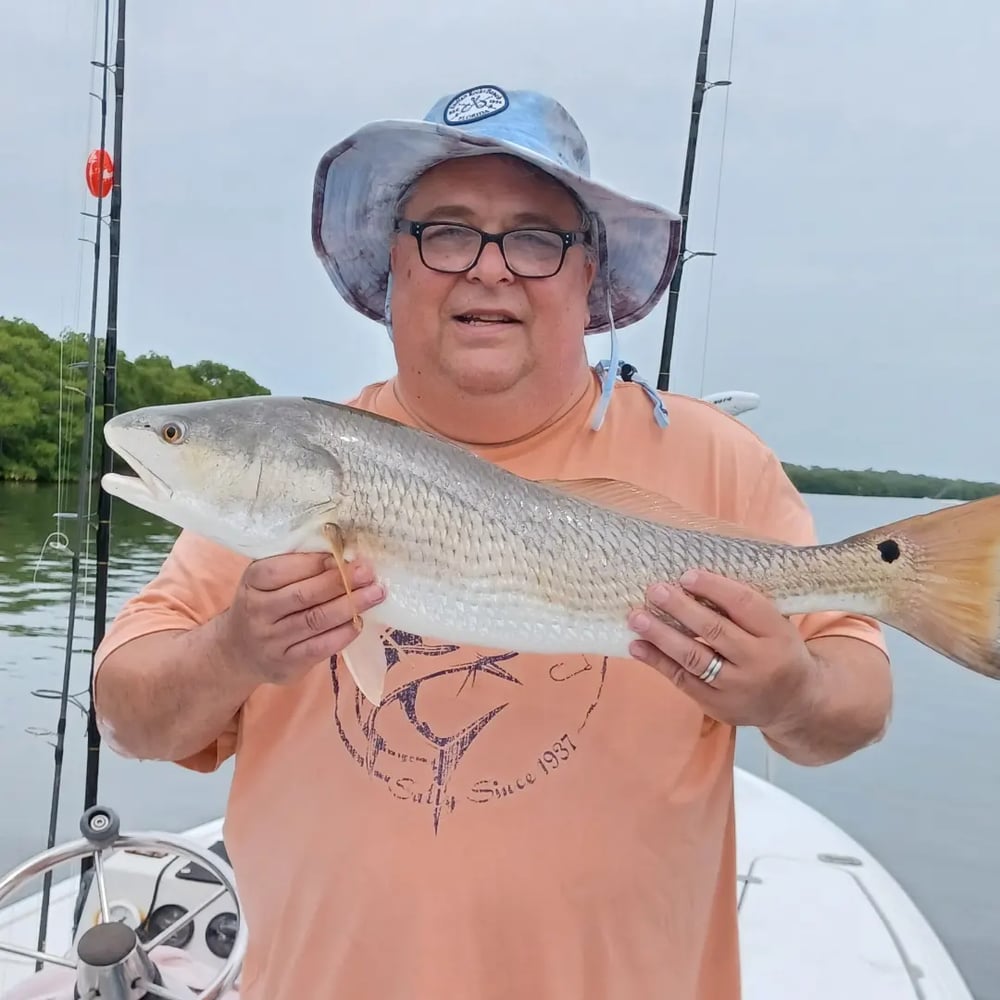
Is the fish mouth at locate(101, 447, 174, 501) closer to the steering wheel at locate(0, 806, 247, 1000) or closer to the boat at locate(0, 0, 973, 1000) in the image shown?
the steering wheel at locate(0, 806, 247, 1000)

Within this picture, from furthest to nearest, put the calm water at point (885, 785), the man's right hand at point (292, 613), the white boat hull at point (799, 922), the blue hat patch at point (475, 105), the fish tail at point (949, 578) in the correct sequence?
the calm water at point (885, 785)
the white boat hull at point (799, 922)
the blue hat patch at point (475, 105)
the fish tail at point (949, 578)
the man's right hand at point (292, 613)

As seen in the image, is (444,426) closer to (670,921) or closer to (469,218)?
(469,218)

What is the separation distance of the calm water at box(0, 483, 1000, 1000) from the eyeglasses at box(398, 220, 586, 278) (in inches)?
105

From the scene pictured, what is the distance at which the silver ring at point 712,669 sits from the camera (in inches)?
61.4

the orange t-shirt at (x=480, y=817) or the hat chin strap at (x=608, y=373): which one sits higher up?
the hat chin strap at (x=608, y=373)

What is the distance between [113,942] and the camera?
2279 millimetres

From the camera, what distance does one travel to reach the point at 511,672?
6.02 feet

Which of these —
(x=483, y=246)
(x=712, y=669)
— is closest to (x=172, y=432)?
(x=483, y=246)

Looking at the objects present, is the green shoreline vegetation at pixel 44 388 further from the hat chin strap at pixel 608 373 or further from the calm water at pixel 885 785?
the hat chin strap at pixel 608 373

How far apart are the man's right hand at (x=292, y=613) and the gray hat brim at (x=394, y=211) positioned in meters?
0.93

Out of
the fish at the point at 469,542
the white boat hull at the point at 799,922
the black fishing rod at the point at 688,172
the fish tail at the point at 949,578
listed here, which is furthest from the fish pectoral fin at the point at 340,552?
the black fishing rod at the point at 688,172

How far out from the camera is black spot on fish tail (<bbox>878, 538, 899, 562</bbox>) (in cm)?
171

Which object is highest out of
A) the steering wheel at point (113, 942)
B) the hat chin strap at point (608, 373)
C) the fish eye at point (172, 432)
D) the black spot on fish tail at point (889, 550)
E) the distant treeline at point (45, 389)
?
the distant treeline at point (45, 389)

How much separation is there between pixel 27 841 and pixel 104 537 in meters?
3.19
